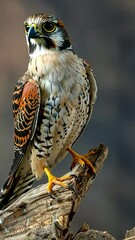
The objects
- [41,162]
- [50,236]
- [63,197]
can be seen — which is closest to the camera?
[50,236]

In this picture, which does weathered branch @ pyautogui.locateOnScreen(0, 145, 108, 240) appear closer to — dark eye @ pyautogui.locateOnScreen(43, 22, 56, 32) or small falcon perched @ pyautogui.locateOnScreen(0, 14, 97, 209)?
small falcon perched @ pyautogui.locateOnScreen(0, 14, 97, 209)

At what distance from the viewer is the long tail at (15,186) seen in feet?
8.27

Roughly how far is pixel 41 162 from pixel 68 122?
0.22 meters

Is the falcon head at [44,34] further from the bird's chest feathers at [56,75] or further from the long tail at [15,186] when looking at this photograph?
the long tail at [15,186]

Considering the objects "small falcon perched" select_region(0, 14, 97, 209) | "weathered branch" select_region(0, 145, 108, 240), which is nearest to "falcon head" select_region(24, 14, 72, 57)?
"small falcon perched" select_region(0, 14, 97, 209)

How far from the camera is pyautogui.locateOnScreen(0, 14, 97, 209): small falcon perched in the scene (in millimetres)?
2271

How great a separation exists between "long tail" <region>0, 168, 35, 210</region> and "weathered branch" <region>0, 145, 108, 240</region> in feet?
0.53

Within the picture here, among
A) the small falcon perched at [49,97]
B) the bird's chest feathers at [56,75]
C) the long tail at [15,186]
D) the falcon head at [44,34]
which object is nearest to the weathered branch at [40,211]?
the small falcon perched at [49,97]

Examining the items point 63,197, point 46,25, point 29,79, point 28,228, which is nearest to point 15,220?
point 28,228

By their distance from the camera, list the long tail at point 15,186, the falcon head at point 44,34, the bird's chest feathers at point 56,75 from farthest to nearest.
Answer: the long tail at point 15,186 → the bird's chest feathers at point 56,75 → the falcon head at point 44,34

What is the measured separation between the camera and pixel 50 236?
2.14 metres

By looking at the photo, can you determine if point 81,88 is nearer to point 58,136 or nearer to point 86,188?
point 58,136

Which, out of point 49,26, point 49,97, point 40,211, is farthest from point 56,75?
point 40,211

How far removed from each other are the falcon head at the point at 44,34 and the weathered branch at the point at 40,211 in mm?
543
